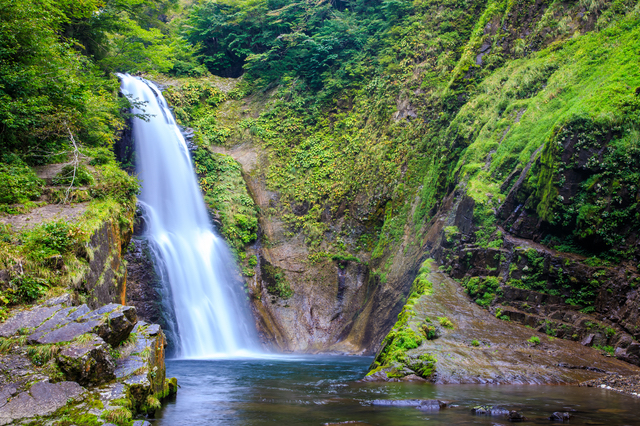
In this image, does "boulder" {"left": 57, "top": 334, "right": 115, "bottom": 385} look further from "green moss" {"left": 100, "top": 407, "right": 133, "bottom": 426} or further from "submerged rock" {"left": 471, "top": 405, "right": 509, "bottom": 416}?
"submerged rock" {"left": 471, "top": 405, "right": 509, "bottom": 416}

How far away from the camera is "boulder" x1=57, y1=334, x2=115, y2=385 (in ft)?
17.7

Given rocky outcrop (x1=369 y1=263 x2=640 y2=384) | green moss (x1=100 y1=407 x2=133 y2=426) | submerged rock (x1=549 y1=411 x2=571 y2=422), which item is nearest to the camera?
green moss (x1=100 y1=407 x2=133 y2=426)

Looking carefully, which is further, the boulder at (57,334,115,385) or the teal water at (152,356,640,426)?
the teal water at (152,356,640,426)

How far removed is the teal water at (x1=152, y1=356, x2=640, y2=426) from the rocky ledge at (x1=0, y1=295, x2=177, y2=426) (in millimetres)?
882

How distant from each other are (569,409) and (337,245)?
47.5 ft

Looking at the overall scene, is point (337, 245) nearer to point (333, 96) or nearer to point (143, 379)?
point (333, 96)

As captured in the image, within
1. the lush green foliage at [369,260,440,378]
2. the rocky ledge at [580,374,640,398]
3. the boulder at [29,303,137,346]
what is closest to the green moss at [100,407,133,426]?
the boulder at [29,303,137,346]

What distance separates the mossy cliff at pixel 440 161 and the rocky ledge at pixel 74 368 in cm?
1013

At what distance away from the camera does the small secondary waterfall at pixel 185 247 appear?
16.0 m

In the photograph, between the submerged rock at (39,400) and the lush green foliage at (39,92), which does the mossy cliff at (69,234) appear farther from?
the submerged rock at (39,400)

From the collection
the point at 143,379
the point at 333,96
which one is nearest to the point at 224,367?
the point at 143,379

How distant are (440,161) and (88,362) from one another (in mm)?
15732

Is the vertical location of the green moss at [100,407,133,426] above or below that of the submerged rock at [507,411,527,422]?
above

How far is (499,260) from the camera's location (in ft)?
41.3
